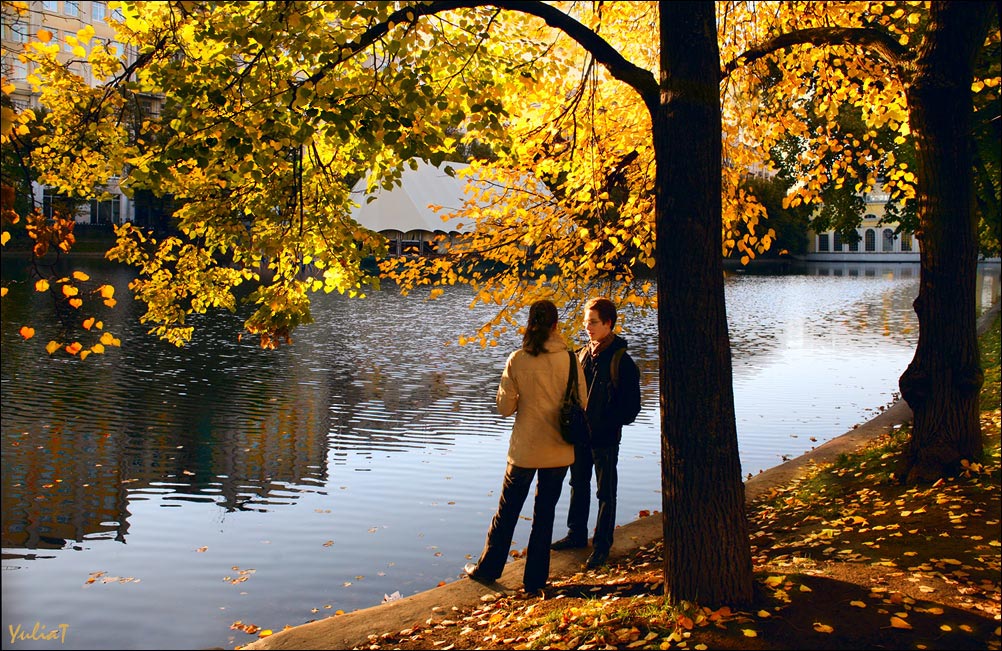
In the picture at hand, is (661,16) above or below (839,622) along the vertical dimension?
above

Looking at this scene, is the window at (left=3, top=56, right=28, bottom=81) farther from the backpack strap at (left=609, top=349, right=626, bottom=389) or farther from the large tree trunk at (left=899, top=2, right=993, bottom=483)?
the large tree trunk at (left=899, top=2, right=993, bottom=483)

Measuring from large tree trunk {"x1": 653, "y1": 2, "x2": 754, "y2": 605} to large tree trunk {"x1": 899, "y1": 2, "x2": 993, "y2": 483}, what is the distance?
357cm

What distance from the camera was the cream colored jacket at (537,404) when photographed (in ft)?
21.2

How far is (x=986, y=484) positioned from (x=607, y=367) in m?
3.28

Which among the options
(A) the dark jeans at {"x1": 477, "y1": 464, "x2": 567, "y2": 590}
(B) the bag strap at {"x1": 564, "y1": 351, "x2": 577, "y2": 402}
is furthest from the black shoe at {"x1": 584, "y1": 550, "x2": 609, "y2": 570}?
(B) the bag strap at {"x1": 564, "y1": 351, "x2": 577, "y2": 402}

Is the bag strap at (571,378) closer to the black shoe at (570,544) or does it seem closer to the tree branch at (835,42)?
the black shoe at (570,544)

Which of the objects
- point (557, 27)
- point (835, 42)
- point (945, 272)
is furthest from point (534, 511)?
point (835, 42)

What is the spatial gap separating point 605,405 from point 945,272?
135 inches

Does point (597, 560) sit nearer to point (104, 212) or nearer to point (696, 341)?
point (696, 341)

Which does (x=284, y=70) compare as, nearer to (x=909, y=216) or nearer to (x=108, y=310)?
(x=909, y=216)

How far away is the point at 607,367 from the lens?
7254 mm

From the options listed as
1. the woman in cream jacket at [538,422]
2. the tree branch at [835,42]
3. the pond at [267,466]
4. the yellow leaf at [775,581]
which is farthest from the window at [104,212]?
the yellow leaf at [775,581]

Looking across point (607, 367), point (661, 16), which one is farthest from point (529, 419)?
point (661, 16)

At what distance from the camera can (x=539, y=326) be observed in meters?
6.46
